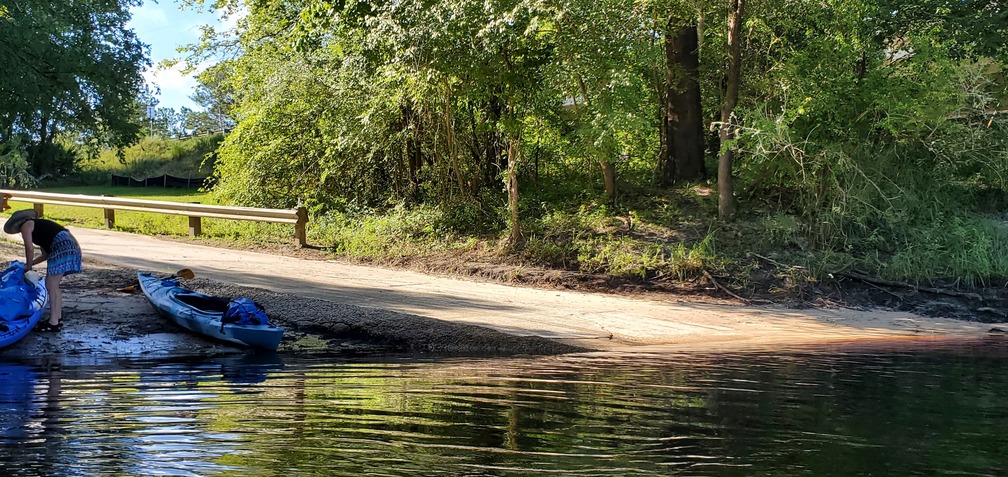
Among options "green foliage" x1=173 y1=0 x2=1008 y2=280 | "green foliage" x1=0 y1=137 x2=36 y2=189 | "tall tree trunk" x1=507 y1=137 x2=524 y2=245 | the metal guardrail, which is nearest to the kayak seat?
"green foliage" x1=173 y1=0 x2=1008 y2=280

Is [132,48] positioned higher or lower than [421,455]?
higher

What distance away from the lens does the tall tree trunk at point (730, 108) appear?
50.8 feet

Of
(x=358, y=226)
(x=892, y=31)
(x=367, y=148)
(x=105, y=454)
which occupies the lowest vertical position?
(x=105, y=454)

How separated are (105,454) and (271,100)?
52.7ft

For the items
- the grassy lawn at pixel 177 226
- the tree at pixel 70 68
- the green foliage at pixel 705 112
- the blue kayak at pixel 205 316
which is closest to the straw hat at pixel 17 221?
the blue kayak at pixel 205 316

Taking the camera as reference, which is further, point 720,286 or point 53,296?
point 720,286

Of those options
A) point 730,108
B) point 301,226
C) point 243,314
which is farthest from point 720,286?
point 301,226

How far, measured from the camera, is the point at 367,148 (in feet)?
65.3

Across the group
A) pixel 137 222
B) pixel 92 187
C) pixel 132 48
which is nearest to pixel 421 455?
pixel 132 48

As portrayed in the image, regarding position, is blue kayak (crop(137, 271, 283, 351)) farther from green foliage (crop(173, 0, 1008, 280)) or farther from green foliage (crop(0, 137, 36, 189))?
green foliage (crop(0, 137, 36, 189))

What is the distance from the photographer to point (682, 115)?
17906 millimetres

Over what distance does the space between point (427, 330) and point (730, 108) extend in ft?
27.2

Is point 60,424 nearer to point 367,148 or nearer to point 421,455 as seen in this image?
point 421,455

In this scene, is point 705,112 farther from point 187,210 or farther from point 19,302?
point 19,302
